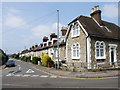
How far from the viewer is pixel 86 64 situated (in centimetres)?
1627

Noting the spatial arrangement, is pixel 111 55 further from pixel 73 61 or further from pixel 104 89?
pixel 104 89

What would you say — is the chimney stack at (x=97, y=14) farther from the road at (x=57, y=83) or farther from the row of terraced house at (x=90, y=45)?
the road at (x=57, y=83)

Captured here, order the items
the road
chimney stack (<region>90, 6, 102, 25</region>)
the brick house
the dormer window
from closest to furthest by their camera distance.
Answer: the road < the brick house < the dormer window < chimney stack (<region>90, 6, 102, 25</region>)

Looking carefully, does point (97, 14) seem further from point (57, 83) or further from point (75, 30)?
point (57, 83)

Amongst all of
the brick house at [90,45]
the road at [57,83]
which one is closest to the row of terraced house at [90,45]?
the brick house at [90,45]

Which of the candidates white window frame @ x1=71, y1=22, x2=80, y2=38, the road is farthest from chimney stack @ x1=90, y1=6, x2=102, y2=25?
the road

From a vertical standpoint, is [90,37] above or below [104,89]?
above

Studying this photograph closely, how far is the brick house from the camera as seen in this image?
1666 centimetres

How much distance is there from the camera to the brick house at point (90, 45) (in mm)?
16659

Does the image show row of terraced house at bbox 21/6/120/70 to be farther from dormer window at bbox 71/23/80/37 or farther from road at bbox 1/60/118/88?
road at bbox 1/60/118/88

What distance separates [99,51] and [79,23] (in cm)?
489

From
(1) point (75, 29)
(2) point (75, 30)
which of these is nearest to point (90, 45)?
(2) point (75, 30)

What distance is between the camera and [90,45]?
16531 mm

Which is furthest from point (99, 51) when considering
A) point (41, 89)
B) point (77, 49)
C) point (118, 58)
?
point (41, 89)
